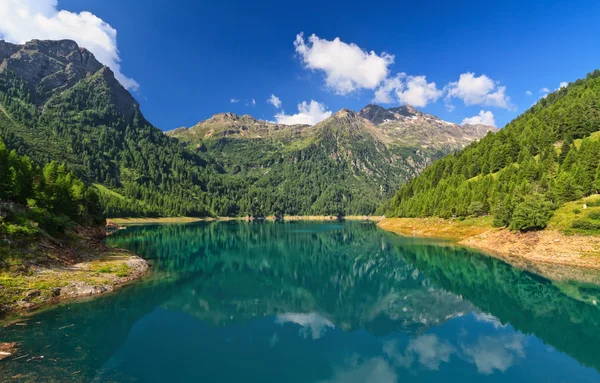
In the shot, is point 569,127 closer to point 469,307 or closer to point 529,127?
point 529,127

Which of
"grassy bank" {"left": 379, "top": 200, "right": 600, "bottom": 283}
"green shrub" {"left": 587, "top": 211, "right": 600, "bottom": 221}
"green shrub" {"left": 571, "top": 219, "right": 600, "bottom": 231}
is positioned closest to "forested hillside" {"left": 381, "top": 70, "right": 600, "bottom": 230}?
"grassy bank" {"left": 379, "top": 200, "right": 600, "bottom": 283}

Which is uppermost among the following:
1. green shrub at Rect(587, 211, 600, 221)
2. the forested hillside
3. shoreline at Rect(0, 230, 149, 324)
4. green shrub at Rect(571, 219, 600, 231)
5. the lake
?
the forested hillside

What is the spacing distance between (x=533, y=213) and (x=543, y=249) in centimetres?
790

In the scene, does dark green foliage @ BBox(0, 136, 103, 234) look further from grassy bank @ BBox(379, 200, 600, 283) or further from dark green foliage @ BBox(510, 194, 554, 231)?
dark green foliage @ BBox(510, 194, 554, 231)

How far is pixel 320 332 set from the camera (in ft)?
92.2

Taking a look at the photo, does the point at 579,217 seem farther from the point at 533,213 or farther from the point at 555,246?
the point at 533,213

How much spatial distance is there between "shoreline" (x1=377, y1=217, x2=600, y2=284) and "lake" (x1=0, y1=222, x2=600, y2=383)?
19.2 feet

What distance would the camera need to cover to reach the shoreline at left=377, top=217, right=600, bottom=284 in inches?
1914

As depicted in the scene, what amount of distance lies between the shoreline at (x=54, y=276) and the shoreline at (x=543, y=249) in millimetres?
61716

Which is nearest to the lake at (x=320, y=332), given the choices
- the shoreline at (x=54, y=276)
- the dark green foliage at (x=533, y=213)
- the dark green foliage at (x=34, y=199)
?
the shoreline at (x=54, y=276)

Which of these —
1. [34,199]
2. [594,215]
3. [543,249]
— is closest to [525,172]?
[543,249]

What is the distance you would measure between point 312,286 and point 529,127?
137 meters

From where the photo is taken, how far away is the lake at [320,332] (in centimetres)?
1958

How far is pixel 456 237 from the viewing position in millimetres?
95188
